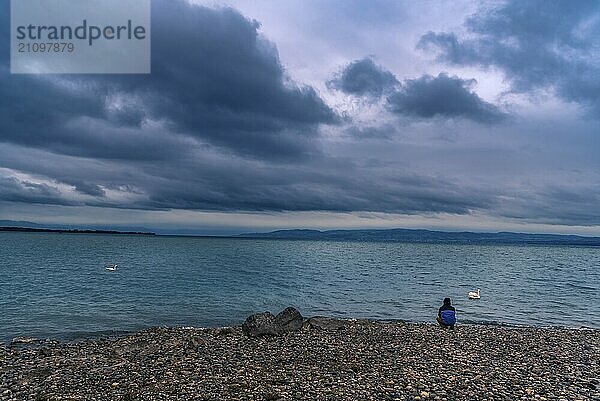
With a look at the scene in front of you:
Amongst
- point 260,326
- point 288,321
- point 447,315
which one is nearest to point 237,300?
point 288,321

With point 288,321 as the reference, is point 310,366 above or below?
below

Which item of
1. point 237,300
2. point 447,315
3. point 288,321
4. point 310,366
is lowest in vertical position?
point 237,300

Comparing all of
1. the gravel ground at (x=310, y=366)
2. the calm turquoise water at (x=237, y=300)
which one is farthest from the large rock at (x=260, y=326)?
the calm turquoise water at (x=237, y=300)

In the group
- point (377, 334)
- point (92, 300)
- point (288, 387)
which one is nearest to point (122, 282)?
point (92, 300)

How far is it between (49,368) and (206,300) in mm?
24172

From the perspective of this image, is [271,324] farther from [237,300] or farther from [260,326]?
[237,300]

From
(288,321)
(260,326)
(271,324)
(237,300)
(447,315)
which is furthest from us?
(237,300)

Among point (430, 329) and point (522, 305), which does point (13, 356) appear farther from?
point (522, 305)

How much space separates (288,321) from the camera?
26719mm

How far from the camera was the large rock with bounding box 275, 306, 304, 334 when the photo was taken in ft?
85.4

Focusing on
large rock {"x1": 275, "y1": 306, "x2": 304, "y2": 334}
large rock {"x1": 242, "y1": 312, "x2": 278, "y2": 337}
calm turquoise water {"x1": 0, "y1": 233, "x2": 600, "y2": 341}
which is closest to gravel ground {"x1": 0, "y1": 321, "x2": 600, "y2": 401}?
large rock {"x1": 242, "y1": 312, "x2": 278, "y2": 337}

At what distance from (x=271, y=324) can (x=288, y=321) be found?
148 cm

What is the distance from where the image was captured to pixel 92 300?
40.9 metres

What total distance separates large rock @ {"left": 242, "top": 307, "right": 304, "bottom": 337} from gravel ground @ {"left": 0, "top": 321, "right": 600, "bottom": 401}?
616 millimetres
